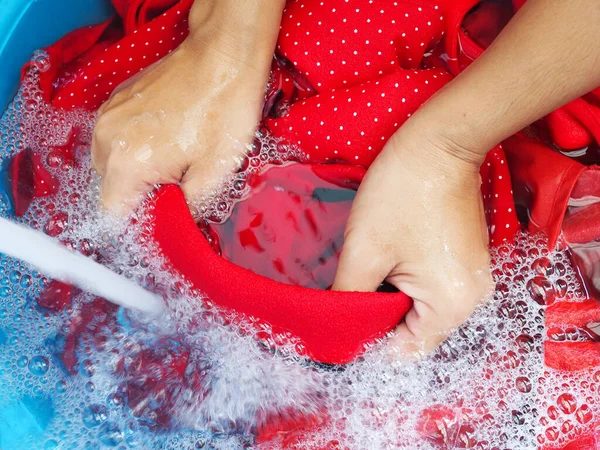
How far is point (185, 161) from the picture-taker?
732mm

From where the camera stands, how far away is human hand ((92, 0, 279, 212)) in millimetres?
723

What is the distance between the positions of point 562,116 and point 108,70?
64 centimetres

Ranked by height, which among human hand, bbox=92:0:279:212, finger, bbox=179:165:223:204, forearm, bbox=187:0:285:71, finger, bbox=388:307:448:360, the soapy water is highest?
A: forearm, bbox=187:0:285:71

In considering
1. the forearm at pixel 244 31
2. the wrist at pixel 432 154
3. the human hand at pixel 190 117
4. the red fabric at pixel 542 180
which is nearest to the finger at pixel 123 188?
the human hand at pixel 190 117

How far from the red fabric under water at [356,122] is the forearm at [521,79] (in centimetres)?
11

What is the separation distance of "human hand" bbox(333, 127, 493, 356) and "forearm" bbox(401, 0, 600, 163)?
0.03m

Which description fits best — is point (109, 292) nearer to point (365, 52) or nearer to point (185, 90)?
point (185, 90)

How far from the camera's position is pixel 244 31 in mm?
743

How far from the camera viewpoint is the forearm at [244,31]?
74 centimetres

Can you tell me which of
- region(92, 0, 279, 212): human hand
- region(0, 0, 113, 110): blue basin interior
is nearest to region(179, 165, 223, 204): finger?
region(92, 0, 279, 212): human hand

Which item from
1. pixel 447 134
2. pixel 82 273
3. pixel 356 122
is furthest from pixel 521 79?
pixel 82 273

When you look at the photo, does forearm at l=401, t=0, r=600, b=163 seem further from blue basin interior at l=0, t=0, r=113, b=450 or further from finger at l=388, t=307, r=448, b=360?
blue basin interior at l=0, t=0, r=113, b=450

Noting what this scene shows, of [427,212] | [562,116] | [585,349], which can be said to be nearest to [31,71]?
[427,212]

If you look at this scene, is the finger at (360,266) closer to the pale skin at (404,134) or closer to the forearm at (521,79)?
the pale skin at (404,134)
